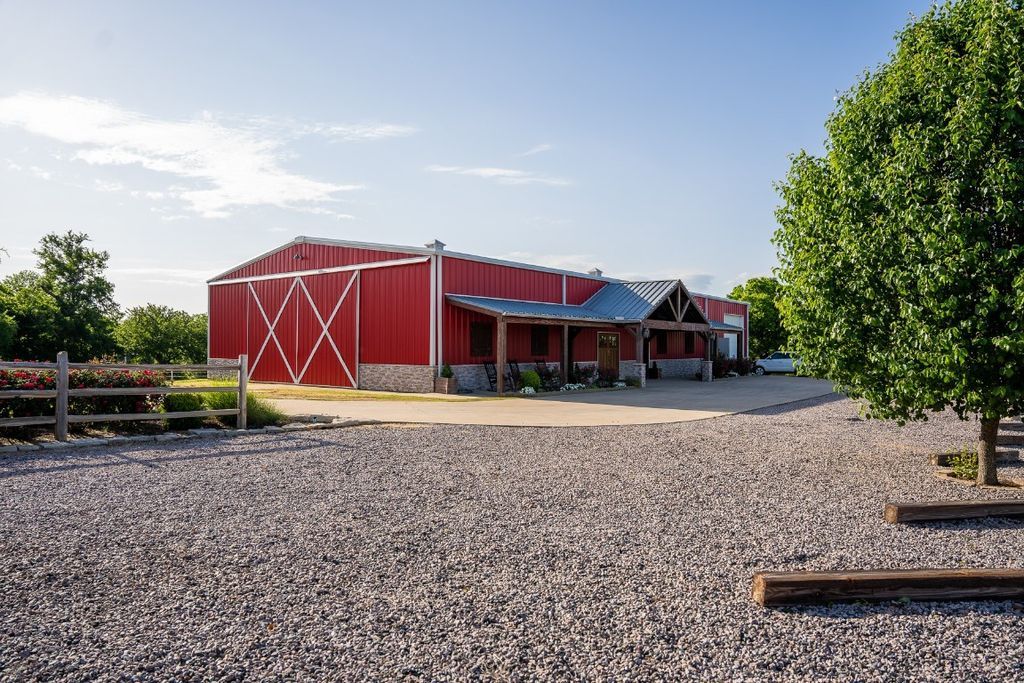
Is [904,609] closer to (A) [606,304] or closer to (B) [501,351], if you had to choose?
(B) [501,351]

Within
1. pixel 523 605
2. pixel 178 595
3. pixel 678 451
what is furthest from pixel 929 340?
pixel 178 595

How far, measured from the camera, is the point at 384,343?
23.3 m

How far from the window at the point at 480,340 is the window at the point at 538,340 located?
186cm

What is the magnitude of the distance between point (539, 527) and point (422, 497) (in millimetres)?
1544

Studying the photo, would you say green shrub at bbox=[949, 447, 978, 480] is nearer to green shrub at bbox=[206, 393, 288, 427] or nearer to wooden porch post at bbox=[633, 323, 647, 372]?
green shrub at bbox=[206, 393, 288, 427]

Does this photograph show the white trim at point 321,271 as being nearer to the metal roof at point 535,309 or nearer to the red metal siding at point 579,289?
the metal roof at point 535,309

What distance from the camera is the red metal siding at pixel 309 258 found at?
78.4ft

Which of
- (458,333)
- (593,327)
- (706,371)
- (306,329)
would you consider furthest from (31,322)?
(706,371)

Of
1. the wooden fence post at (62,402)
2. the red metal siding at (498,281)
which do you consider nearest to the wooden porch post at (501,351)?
the red metal siding at (498,281)

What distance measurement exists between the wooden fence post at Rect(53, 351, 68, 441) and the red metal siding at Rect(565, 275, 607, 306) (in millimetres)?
20289

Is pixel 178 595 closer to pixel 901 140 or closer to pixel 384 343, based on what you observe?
pixel 901 140

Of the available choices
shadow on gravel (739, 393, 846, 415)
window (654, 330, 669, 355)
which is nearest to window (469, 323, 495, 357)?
shadow on gravel (739, 393, 846, 415)

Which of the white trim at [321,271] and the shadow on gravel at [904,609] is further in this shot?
the white trim at [321,271]

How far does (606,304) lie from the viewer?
1123 inches
